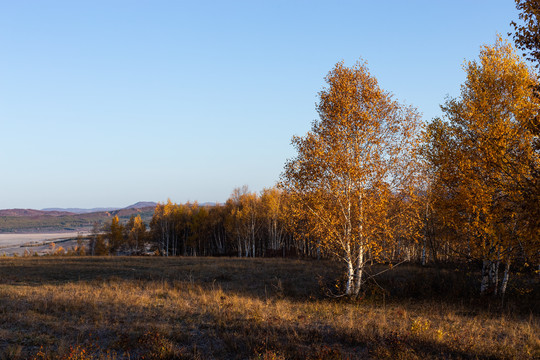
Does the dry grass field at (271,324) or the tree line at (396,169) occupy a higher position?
the tree line at (396,169)

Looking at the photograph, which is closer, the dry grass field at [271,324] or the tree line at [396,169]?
the dry grass field at [271,324]

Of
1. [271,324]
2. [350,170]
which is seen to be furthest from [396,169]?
[271,324]

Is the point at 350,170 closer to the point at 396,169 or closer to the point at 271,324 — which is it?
the point at 396,169

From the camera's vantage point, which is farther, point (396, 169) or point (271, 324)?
point (396, 169)

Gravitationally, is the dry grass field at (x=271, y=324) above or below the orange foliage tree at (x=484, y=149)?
below

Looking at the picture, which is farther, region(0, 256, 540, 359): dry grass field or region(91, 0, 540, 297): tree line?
region(91, 0, 540, 297): tree line

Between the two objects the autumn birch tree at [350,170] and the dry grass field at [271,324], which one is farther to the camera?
the autumn birch tree at [350,170]

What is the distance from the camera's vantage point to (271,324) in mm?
11211

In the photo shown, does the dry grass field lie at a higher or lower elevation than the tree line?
lower

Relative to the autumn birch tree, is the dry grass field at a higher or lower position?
lower

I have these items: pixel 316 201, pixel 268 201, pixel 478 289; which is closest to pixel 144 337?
pixel 316 201

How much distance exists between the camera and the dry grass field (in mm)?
8734

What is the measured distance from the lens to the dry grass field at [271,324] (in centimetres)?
873

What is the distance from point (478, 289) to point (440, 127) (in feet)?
28.0
